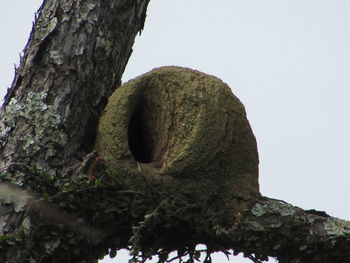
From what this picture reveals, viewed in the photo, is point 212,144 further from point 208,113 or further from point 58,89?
point 58,89

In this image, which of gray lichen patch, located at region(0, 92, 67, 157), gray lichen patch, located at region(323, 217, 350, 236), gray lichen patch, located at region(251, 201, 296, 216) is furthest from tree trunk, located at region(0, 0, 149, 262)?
gray lichen patch, located at region(323, 217, 350, 236)

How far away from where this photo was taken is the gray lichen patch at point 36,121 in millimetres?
4320

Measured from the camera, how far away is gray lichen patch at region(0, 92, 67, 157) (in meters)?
4.32

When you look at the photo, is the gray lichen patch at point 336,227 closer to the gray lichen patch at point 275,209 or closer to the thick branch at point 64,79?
the gray lichen patch at point 275,209

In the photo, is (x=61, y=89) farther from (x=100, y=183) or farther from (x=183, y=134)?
(x=183, y=134)

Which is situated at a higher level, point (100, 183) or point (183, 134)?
point (183, 134)

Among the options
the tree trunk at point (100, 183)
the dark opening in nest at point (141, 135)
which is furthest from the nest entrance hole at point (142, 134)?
the tree trunk at point (100, 183)

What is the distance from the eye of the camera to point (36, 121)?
14.3 ft

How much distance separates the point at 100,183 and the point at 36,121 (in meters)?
0.41

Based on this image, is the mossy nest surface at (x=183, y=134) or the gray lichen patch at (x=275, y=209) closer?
the gray lichen patch at (x=275, y=209)

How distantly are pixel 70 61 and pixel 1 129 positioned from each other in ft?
1.50

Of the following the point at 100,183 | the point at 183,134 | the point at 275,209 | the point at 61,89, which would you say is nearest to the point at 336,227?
the point at 275,209

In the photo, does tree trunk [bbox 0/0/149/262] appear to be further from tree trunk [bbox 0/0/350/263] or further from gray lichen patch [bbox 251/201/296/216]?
gray lichen patch [bbox 251/201/296/216]

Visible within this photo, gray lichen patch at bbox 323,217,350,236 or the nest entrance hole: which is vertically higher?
the nest entrance hole
